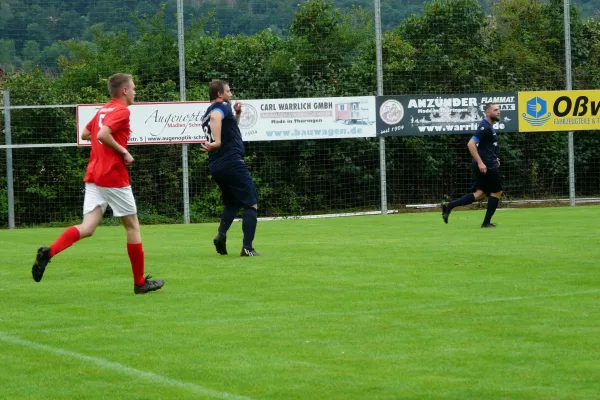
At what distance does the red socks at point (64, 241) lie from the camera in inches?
378

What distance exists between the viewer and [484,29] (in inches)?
1059

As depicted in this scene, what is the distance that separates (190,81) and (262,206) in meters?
3.31

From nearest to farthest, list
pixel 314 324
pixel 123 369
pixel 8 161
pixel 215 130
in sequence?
1. pixel 123 369
2. pixel 314 324
3. pixel 215 130
4. pixel 8 161

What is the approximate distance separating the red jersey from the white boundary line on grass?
2459mm

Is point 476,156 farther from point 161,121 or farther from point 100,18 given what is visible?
point 100,18

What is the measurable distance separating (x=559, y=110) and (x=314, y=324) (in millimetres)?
18853

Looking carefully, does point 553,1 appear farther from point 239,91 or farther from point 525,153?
point 239,91

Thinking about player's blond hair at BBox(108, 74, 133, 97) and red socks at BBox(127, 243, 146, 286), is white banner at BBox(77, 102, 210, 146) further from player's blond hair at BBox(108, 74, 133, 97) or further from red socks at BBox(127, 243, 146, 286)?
red socks at BBox(127, 243, 146, 286)

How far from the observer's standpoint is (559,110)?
25.2m

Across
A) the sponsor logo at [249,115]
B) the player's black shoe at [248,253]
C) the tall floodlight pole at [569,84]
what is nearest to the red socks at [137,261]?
the player's black shoe at [248,253]

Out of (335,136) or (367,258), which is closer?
(367,258)

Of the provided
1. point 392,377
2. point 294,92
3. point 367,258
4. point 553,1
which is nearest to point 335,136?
point 294,92

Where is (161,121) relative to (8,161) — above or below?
above

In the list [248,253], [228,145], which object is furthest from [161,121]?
[248,253]
